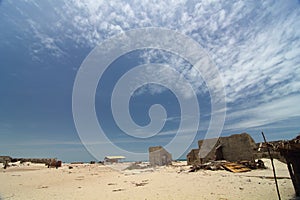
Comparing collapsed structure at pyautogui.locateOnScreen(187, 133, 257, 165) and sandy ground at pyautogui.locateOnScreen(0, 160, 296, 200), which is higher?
collapsed structure at pyautogui.locateOnScreen(187, 133, 257, 165)

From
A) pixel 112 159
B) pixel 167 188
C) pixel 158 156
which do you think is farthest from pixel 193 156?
pixel 112 159

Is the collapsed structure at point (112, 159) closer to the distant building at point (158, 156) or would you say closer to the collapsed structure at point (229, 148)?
the distant building at point (158, 156)

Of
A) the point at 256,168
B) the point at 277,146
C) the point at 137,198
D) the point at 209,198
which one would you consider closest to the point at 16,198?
the point at 137,198

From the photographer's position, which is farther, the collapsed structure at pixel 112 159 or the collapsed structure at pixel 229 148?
the collapsed structure at pixel 112 159

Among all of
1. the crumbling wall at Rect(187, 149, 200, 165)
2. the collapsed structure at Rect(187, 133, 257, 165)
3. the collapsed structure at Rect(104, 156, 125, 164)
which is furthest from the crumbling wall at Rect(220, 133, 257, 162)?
the collapsed structure at Rect(104, 156, 125, 164)

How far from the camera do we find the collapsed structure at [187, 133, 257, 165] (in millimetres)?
25953

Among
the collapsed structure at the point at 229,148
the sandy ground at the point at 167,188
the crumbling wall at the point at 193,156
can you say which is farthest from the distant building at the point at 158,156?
the sandy ground at the point at 167,188

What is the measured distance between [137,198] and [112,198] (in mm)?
1436

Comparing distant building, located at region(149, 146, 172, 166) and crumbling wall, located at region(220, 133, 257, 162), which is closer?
crumbling wall, located at region(220, 133, 257, 162)

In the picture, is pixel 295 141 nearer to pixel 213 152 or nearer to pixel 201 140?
pixel 213 152

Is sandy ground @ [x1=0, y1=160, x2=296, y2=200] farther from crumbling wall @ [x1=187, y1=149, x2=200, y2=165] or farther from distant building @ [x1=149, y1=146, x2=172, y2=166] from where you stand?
distant building @ [x1=149, y1=146, x2=172, y2=166]

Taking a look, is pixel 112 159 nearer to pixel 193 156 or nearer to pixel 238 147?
pixel 193 156

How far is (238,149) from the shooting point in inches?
1058

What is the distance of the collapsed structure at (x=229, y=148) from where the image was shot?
2595 centimetres
